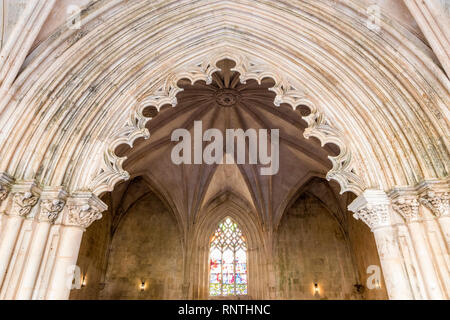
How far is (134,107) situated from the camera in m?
6.04

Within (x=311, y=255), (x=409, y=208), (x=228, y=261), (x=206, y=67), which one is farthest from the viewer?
(x=228, y=261)

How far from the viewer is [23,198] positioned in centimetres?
459

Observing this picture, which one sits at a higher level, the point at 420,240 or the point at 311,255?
the point at 311,255

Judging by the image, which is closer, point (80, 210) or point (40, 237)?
point (40, 237)

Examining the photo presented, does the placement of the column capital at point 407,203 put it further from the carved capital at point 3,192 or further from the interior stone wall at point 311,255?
the interior stone wall at point 311,255

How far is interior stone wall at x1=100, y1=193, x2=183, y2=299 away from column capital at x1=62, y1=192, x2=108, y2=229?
9.21 meters

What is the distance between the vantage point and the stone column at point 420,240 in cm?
430

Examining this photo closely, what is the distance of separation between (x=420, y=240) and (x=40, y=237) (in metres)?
5.43

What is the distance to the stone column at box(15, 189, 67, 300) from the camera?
4.34 m

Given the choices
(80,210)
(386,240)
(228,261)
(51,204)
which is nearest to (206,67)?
Answer: (80,210)

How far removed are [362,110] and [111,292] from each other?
12060mm

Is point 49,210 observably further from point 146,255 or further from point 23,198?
point 146,255

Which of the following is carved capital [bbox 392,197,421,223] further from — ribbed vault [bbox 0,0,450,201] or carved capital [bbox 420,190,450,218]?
ribbed vault [bbox 0,0,450,201]

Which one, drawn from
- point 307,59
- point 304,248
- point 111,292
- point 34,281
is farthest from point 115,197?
point 307,59
